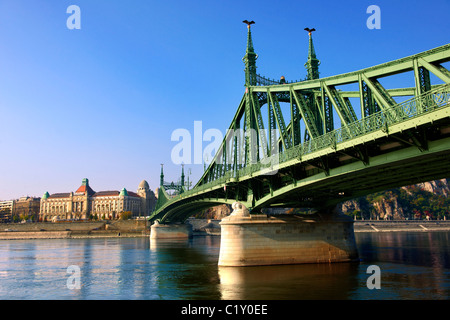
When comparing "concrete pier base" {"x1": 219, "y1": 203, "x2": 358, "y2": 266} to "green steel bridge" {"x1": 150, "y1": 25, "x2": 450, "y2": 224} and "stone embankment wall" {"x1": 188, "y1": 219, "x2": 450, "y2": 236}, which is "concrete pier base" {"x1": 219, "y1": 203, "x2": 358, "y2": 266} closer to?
"green steel bridge" {"x1": 150, "y1": 25, "x2": 450, "y2": 224}

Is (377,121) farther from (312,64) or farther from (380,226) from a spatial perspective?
(380,226)

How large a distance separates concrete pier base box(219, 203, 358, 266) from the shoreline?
4175 inches

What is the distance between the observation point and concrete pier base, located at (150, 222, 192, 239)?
11256cm

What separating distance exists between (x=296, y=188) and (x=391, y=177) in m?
8.03

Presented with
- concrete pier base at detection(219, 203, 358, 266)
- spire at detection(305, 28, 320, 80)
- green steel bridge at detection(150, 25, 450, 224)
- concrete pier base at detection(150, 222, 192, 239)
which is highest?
spire at detection(305, 28, 320, 80)

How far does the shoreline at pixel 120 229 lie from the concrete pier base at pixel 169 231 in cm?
2845

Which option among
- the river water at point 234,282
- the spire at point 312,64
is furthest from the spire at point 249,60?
the river water at point 234,282

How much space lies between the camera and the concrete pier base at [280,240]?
39.1 meters

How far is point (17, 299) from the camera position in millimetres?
27406

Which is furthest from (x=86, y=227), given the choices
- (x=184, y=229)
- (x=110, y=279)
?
(x=110, y=279)

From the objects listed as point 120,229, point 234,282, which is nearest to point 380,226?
point 120,229

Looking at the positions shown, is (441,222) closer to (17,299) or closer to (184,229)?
(184,229)

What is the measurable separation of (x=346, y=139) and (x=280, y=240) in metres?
16.7

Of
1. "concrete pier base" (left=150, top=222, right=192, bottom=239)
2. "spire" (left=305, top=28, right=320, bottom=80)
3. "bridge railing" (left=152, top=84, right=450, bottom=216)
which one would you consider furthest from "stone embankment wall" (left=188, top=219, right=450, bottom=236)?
"bridge railing" (left=152, top=84, right=450, bottom=216)
